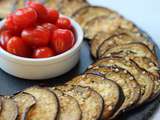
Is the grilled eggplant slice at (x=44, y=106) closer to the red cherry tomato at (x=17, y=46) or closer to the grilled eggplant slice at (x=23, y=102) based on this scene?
the grilled eggplant slice at (x=23, y=102)

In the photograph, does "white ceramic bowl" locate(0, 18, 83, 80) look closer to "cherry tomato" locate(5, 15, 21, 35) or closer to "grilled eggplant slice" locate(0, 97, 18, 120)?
"cherry tomato" locate(5, 15, 21, 35)

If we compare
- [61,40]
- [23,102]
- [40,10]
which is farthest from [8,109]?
[40,10]

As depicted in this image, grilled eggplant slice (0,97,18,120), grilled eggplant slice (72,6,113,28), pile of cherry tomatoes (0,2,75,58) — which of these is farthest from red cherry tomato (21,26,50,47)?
grilled eggplant slice (72,6,113,28)

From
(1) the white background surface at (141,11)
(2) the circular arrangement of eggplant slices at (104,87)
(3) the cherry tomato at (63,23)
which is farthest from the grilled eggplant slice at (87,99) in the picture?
(1) the white background surface at (141,11)

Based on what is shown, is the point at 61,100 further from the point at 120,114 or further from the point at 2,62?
the point at 2,62

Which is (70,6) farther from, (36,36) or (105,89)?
(105,89)

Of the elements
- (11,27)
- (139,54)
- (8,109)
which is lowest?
(8,109)
